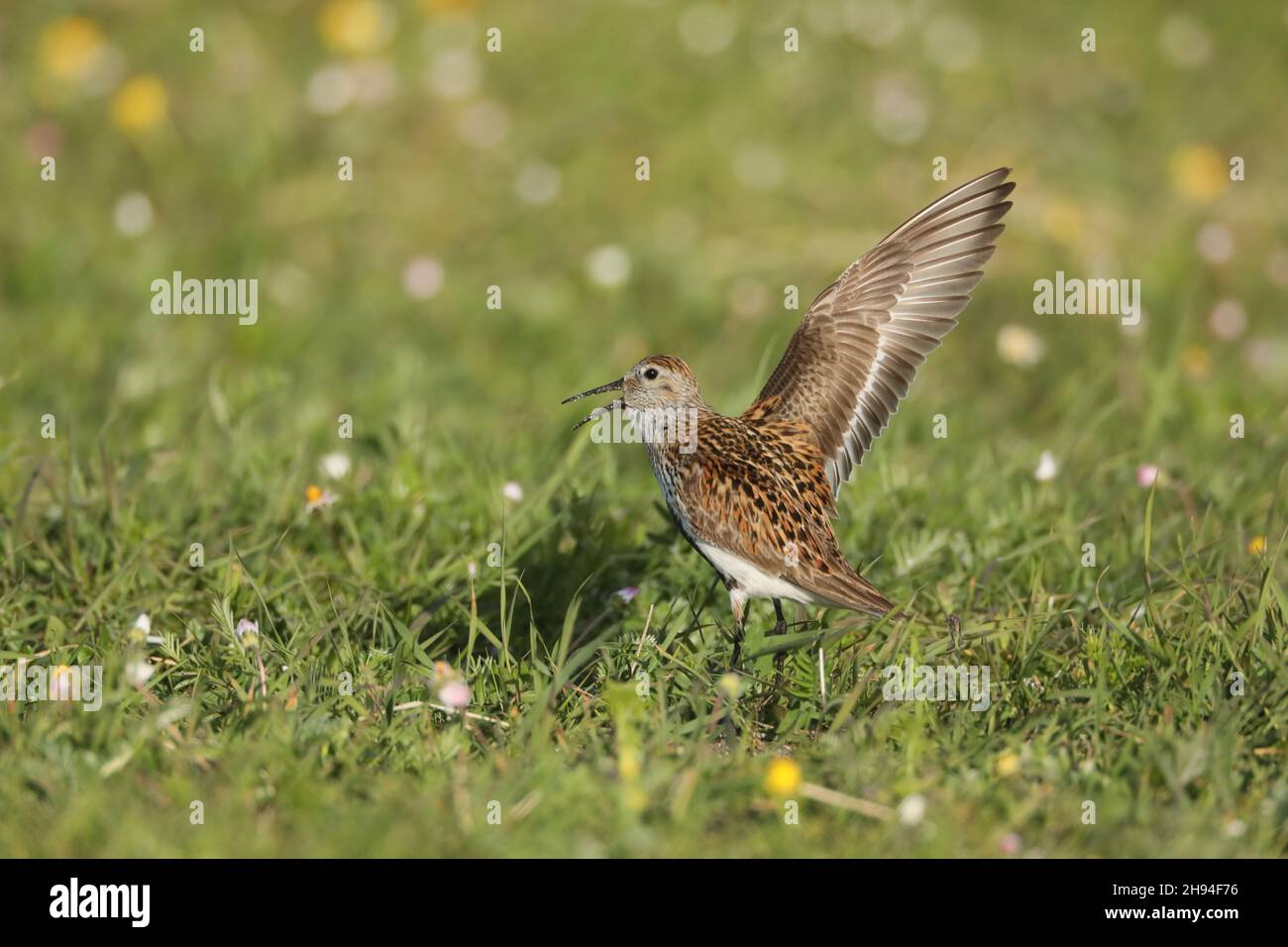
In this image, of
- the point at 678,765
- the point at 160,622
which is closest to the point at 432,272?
the point at 160,622

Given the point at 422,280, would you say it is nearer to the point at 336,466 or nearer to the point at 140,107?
the point at 140,107

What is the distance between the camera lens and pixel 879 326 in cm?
543

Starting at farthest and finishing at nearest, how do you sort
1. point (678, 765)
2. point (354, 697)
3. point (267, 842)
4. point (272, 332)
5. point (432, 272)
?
1. point (432, 272)
2. point (272, 332)
3. point (354, 697)
4. point (678, 765)
5. point (267, 842)

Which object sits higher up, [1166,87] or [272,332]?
[1166,87]

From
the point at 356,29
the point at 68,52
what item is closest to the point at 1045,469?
the point at 356,29

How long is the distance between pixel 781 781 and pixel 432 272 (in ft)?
17.4

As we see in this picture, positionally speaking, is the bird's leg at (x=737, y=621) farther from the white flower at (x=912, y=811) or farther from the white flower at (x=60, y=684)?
the white flower at (x=60, y=684)

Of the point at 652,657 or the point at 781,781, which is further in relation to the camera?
the point at 652,657

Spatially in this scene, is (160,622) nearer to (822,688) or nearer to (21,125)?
(822,688)

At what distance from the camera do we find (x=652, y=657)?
15.9 feet

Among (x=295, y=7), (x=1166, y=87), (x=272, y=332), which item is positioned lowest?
(x=272, y=332)

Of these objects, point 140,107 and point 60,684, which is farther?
point 140,107

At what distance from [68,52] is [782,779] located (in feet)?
26.2

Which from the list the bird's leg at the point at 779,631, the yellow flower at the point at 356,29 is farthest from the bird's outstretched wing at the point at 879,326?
the yellow flower at the point at 356,29
